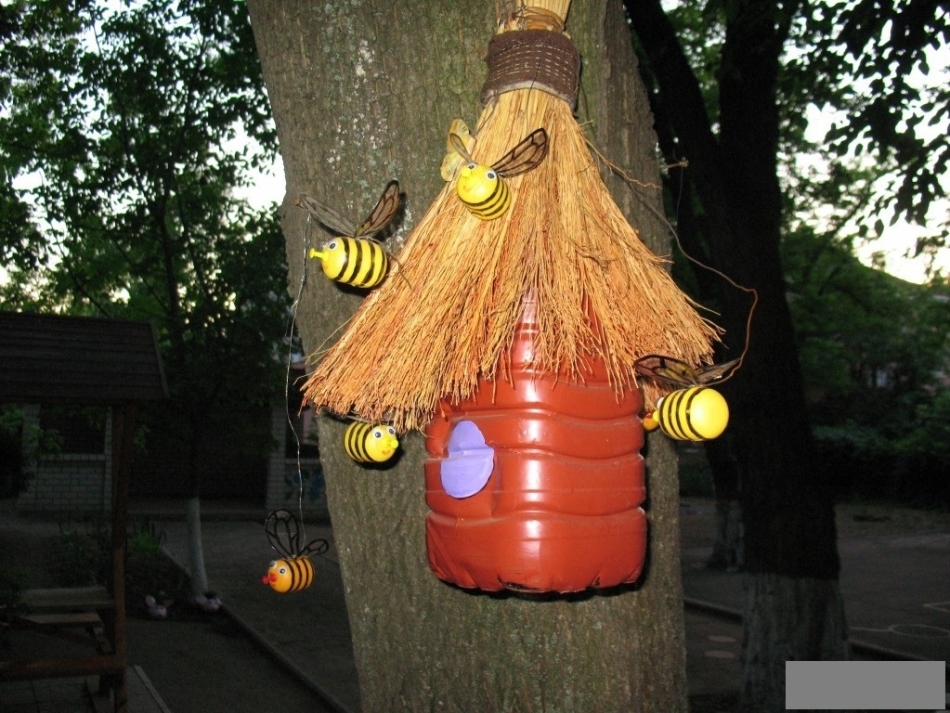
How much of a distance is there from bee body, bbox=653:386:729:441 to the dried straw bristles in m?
0.09

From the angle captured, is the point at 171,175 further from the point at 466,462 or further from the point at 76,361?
the point at 466,462

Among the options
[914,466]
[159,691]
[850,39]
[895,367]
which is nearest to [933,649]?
[850,39]

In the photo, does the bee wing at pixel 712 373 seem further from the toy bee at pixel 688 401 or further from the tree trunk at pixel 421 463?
the tree trunk at pixel 421 463

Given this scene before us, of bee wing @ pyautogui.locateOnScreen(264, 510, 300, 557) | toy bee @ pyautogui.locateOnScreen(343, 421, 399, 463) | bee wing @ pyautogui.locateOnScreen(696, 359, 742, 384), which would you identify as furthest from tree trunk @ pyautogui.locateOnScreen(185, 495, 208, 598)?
bee wing @ pyautogui.locateOnScreen(696, 359, 742, 384)

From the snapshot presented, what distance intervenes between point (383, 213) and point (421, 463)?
0.56 meters

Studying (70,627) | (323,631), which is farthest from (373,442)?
(323,631)

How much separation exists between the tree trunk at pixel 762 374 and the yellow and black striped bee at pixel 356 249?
464cm

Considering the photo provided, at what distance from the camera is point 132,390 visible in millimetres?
6359

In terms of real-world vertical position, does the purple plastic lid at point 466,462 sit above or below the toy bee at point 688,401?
below

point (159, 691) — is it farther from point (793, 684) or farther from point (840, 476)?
point (840, 476)

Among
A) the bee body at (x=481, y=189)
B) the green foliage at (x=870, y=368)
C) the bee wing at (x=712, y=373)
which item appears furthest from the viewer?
the green foliage at (x=870, y=368)

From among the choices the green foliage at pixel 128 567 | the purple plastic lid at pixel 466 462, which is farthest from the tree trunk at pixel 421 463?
the green foliage at pixel 128 567

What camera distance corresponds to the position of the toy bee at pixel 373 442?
1.56m

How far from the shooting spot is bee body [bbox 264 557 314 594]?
1797mm
